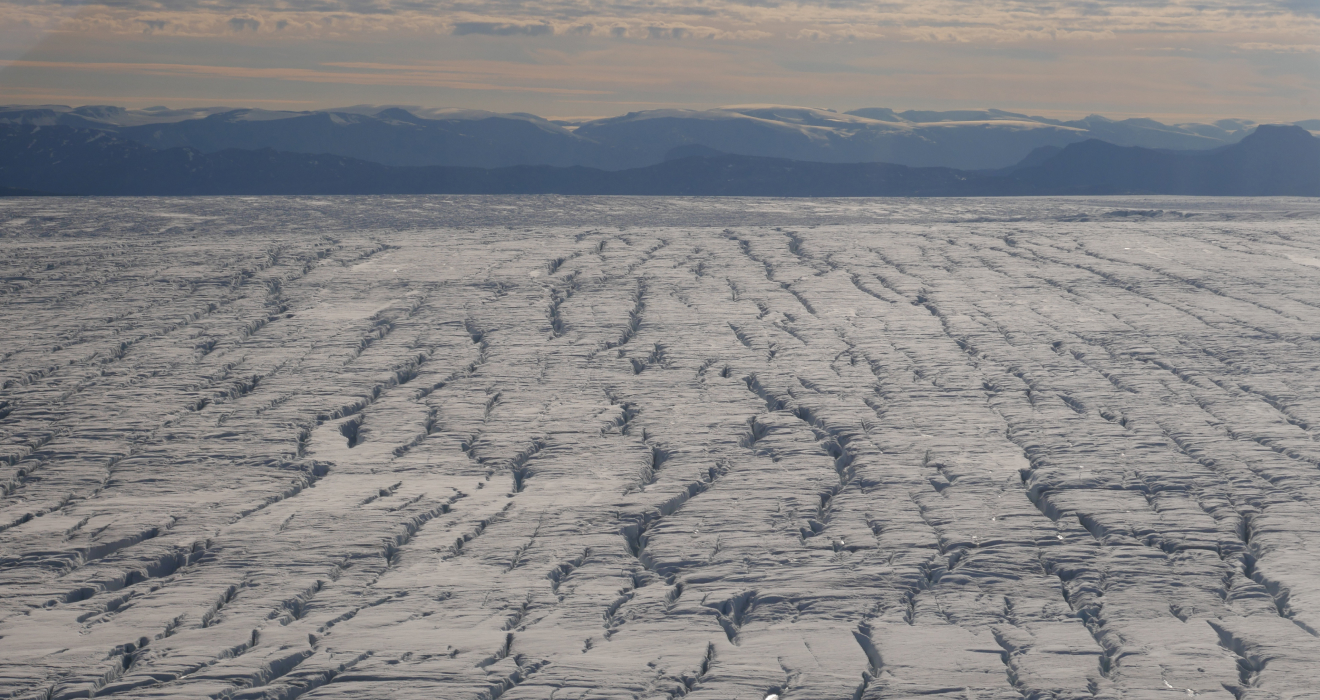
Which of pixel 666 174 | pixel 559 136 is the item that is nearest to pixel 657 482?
pixel 666 174

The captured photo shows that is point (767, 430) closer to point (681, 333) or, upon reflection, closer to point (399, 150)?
point (681, 333)

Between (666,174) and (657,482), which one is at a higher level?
(666,174)

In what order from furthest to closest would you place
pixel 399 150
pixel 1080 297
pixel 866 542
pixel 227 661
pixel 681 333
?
pixel 399 150, pixel 1080 297, pixel 681 333, pixel 866 542, pixel 227 661

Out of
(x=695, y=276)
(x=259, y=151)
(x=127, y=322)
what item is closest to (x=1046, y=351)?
(x=695, y=276)

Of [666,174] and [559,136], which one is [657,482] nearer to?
[666,174]

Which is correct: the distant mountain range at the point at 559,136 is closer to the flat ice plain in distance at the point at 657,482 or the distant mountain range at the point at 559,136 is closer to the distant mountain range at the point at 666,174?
the distant mountain range at the point at 666,174

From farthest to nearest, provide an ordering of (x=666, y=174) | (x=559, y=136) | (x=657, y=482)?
(x=559, y=136), (x=666, y=174), (x=657, y=482)
